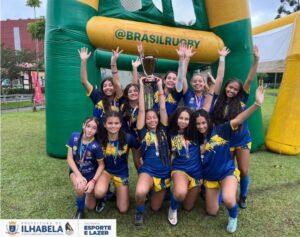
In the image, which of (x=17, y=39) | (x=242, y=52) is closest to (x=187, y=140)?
(x=242, y=52)

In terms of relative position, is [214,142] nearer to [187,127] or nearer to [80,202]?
[187,127]

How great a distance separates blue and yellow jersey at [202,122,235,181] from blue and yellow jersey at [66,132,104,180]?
3.38 feet

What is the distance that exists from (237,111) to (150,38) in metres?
2.19

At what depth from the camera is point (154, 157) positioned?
2.82 meters

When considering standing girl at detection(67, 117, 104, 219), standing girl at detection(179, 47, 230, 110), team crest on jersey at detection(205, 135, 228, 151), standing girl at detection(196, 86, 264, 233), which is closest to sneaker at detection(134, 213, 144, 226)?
standing girl at detection(67, 117, 104, 219)

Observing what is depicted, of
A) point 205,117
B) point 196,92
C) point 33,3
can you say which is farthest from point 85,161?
point 33,3

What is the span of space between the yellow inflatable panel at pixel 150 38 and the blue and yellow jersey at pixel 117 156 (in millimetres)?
2015

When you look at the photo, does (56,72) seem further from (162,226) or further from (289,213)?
(289,213)

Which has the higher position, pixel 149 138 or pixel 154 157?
pixel 149 138

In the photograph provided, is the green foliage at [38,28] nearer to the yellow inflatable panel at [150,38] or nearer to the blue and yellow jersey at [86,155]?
the yellow inflatable panel at [150,38]

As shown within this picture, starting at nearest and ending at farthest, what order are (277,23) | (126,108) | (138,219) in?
(138,219) < (126,108) < (277,23)

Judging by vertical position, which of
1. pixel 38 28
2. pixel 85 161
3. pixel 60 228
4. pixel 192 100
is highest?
pixel 38 28

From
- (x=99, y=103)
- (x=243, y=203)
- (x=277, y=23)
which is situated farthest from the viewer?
(x=277, y=23)

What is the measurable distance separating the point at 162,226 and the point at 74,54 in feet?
9.23
